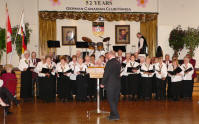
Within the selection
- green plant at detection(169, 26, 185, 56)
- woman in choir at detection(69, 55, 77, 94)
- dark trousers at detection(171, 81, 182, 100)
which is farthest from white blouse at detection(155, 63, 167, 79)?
green plant at detection(169, 26, 185, 56)

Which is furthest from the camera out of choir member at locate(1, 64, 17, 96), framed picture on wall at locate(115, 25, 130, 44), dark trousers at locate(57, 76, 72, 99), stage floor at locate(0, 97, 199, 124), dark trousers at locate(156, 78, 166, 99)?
framed picture on wall at locate(115, 25, 130, 44)

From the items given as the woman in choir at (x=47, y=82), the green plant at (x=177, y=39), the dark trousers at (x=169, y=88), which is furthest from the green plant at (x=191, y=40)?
the woman in choir at (x=47, y=82)

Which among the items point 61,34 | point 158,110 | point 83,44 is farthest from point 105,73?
point 61,34

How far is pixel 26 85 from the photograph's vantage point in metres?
11.5

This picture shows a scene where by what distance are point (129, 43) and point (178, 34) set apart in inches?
118

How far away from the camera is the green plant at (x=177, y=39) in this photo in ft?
55.3

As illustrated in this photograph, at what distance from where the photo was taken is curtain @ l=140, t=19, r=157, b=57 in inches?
691

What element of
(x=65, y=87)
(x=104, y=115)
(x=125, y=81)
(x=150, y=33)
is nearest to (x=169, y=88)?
(x=125, y=81)

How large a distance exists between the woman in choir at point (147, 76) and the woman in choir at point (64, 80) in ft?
9.55

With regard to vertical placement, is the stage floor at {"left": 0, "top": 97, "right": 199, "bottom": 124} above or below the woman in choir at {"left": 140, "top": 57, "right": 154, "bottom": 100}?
below

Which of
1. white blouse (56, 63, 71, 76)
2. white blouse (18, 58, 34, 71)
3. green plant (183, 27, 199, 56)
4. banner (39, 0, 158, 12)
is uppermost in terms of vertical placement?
banner (39, 0, 158, 12)

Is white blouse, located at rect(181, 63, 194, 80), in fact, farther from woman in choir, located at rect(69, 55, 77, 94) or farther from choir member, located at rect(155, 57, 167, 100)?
woman in choir, located at rect(69, 55, 77, 94)

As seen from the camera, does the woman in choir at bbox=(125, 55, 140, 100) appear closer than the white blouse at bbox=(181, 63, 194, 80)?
Yes

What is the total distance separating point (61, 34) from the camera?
1745cm
